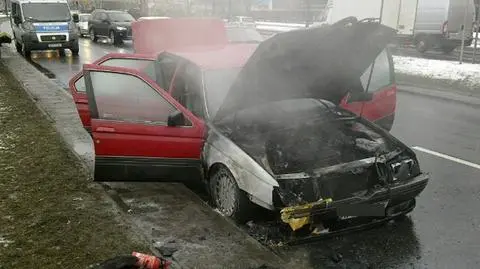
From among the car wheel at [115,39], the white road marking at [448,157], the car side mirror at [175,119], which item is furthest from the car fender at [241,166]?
the car wheel at [115,39]

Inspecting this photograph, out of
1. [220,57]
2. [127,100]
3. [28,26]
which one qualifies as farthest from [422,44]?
[127,100]

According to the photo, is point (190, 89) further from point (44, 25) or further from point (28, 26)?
point (28, 26)

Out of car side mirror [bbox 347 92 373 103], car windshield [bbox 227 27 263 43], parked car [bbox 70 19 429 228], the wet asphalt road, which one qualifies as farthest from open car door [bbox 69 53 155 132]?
car windshield [bbox 227 27 263 43]

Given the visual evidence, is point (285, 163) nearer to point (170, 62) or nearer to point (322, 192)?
point (322, 192)

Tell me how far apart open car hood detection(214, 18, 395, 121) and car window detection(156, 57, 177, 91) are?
3.76 feet

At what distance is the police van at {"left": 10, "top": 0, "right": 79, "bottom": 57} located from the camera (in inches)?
691

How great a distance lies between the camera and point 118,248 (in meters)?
3.60

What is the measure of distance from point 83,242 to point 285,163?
5.67 feet

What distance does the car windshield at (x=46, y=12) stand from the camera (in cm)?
1792

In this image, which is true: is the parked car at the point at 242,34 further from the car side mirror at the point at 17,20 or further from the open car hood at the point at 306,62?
the car side mirror at the point at 17,20

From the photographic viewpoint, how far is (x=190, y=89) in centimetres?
488

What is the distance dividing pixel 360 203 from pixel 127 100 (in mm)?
2445

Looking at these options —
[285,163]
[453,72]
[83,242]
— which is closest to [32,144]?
[83,242]

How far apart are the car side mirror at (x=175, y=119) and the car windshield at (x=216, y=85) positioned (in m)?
0.32
